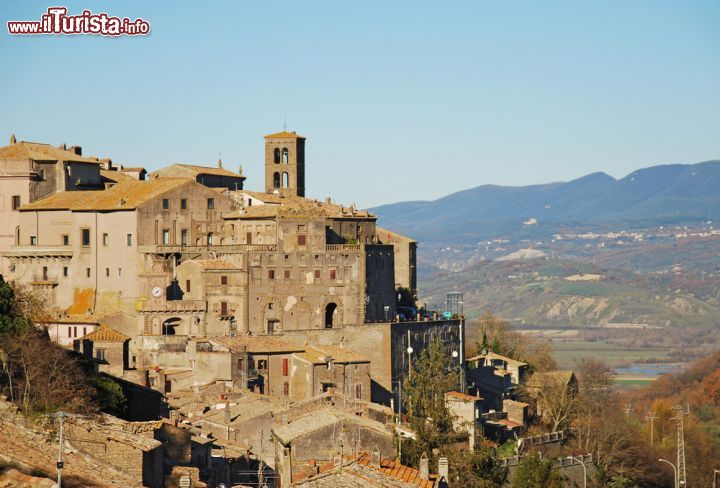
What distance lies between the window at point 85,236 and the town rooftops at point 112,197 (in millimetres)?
1234

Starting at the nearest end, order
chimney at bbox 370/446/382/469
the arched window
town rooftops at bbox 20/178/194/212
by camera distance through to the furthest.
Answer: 1. chimney at bbox 370/446/382/469
2. town rooftops at bbox 20/178/194/212
3. the arched window

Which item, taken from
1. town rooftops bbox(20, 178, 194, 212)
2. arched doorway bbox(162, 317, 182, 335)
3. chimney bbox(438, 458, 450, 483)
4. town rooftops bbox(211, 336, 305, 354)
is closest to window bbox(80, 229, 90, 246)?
town rooftops bbox(20, 178, 194, 212)

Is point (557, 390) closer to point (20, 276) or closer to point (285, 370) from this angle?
point (285, 370)

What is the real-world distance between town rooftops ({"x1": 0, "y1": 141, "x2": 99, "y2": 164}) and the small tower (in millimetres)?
14971

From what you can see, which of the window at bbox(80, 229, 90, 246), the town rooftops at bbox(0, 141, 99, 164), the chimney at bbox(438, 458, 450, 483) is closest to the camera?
the chimney at bbox(438, 458, 450, 483)

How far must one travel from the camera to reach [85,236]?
285 feet

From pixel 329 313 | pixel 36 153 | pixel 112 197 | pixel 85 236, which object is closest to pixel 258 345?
pixel 329 313

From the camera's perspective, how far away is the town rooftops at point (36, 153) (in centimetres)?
9069

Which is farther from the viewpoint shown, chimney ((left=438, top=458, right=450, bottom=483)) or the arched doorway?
the arched doorway

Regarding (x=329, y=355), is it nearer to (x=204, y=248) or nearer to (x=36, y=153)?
(x=204, y=248)

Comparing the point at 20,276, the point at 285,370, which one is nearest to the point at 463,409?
the point at 285,370

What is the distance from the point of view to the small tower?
105m

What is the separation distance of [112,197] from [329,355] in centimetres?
1625

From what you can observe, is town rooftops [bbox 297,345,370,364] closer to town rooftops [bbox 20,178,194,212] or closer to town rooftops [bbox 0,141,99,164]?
town rooftops [bbox 20,178,194,212]
